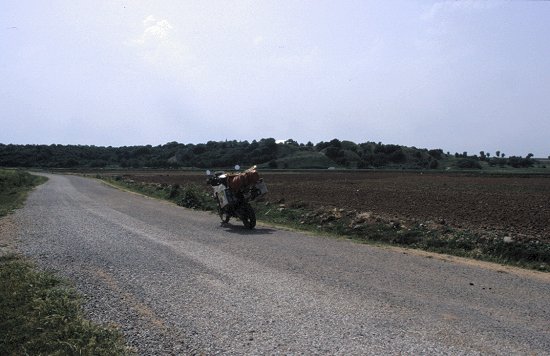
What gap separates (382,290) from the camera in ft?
24.5

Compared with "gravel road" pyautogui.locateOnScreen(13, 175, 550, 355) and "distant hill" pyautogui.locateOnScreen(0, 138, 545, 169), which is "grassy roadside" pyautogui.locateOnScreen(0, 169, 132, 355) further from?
"distant hill" pyautogui.locateOnScreen(0, 138, 545, 169)

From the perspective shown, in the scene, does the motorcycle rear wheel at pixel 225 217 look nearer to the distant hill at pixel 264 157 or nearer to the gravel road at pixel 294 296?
the gravel road at pixel 294 296

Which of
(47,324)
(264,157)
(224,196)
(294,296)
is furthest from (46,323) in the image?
(264,157)

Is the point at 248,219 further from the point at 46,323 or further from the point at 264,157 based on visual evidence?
the point at 264,157

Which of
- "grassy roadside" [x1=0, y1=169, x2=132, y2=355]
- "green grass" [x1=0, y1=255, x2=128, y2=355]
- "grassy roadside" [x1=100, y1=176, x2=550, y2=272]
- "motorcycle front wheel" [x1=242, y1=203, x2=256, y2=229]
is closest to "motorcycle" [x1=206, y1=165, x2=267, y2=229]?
"motorcycle front wheel" [x1=242, y1=203, x2=256, y2=229]

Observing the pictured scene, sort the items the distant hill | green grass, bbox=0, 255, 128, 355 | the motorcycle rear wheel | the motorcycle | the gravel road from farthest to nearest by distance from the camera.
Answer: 1. the distant hill
2. the motorcycle rear wheel
3. the motorcycle
4. the gravel road
5. green grass, bbox=0, 255, 128, 355

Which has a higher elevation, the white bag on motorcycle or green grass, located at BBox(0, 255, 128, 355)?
the white bag on motorcycle

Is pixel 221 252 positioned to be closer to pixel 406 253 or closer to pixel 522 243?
pixel 406 253

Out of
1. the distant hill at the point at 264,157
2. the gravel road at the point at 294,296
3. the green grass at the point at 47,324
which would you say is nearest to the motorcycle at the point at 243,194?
the gravel road at the point at 294,296

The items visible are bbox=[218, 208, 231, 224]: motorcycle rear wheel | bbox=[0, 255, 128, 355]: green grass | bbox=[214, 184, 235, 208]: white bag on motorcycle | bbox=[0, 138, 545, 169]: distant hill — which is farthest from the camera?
bbox=[0, 138, 545, 169]: distant hill

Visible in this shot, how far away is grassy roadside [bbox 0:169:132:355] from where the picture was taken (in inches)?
198

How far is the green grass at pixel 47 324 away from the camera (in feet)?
16.5

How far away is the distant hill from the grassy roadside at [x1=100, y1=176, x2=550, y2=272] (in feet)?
310

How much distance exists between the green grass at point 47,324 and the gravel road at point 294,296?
275 millimetres
